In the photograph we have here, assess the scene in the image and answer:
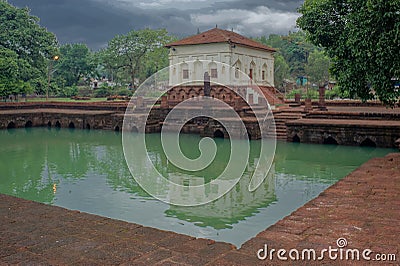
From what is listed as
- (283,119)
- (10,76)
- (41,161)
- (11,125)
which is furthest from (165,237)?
(10,76)

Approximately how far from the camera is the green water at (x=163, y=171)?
7.79 metres

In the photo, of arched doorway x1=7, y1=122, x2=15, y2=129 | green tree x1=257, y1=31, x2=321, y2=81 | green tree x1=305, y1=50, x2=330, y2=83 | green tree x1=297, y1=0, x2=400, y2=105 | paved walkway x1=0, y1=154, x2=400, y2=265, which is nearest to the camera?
paved walkway x1=0, y1=154, x2=400, y2=265

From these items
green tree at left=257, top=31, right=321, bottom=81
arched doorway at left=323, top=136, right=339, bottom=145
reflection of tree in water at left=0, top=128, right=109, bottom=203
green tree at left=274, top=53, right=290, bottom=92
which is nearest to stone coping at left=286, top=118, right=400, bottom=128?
arched doorway at left=323, top=136, right=339, bottom=145

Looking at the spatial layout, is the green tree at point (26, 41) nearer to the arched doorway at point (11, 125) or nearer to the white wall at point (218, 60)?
the arched doorway at point (11, 125)

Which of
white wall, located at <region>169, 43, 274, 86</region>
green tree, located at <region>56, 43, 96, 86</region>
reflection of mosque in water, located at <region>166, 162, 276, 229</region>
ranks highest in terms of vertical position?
green tree, located at <region>56, 43, 96, 86</region>

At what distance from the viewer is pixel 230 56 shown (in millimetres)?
31203

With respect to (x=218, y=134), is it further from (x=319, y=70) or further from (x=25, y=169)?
(x=319, y=70)

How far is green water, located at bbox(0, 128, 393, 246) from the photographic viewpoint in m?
7.79

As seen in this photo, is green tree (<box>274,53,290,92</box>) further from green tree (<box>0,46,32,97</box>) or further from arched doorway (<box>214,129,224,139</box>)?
arched doorway (<box>214,129,224,139</box>)

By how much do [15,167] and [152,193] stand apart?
581 cm

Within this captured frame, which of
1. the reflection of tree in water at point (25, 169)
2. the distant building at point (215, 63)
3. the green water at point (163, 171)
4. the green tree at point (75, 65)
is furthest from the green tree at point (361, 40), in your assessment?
the green tree at point (75, 65)

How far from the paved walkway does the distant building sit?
24.1 m

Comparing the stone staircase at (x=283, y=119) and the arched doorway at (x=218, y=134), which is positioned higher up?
the stone staircase at (x=283, y=119)

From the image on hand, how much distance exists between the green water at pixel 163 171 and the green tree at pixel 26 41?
1652 centimetres
